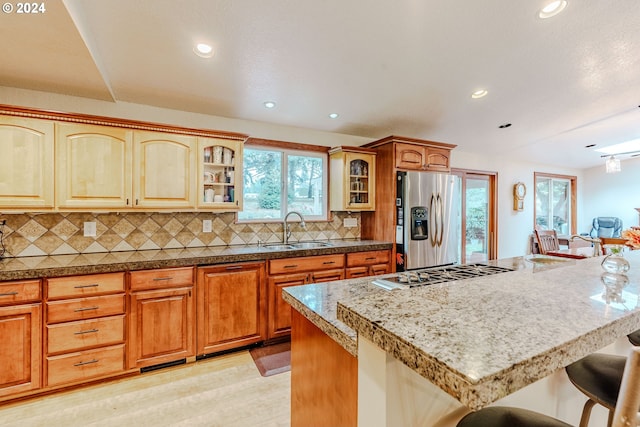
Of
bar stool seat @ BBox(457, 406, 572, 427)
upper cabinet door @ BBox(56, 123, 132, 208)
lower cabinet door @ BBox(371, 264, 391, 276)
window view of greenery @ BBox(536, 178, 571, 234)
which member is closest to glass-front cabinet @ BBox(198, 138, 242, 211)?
upper cabinet door @ BBox(56, 123, 132, 208)

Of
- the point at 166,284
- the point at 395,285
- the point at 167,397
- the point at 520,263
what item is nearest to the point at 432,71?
the point at 520,263

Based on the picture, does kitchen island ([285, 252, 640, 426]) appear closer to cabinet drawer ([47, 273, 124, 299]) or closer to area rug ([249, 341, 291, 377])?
area rug ([249, 341, 291, 377])

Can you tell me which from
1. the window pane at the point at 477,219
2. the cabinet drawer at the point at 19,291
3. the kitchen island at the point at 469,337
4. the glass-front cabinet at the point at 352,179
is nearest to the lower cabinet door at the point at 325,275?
the glass-front cabinet at the point at 352,179

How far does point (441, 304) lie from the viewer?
0.77 meters

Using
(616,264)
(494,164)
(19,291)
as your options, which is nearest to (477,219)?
(494,164)

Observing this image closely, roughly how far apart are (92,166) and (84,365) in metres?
1.51

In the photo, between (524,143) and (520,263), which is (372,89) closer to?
(520,263)

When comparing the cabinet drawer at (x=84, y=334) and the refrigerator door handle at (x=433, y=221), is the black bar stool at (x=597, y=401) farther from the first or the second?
the refrigerator door handle at (x=433, y=221)

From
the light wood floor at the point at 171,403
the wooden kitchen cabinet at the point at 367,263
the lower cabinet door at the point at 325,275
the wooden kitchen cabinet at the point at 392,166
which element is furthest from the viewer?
the wooden kitchen cabinet at the point at 392,166

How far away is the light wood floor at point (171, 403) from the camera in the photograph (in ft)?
6.01

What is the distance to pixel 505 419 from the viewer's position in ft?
2.67

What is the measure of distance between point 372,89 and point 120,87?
2.29 meters

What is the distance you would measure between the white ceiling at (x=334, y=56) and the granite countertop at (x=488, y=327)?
1.91m

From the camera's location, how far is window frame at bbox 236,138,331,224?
3363mm
